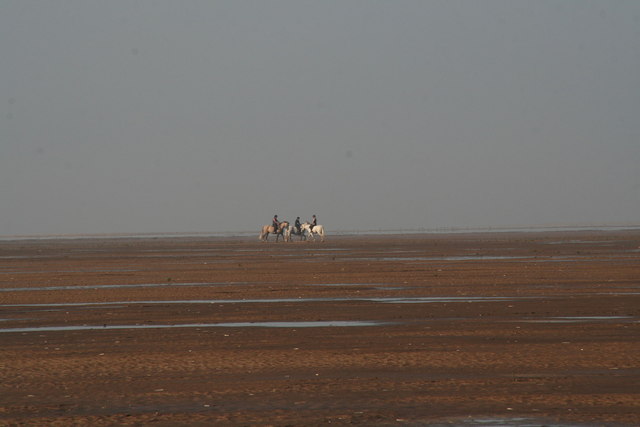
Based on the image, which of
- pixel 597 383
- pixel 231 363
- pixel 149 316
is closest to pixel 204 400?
pixel 231 363

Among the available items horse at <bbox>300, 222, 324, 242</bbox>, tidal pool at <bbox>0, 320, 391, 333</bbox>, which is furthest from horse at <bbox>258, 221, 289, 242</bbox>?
tidal pool at <bbox>0, 320, 391, 333</bbox>

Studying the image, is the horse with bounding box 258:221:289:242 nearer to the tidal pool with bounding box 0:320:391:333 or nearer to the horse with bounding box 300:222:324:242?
the horse with bounding box 300:222:324:242

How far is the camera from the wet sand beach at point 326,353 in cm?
1132

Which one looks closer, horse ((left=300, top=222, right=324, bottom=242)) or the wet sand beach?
the wet sand beach

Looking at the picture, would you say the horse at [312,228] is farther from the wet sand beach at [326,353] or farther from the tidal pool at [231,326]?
the tidal pool at [231,326]

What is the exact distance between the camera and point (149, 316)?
21.8m

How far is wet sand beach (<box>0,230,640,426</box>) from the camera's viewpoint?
1132cm

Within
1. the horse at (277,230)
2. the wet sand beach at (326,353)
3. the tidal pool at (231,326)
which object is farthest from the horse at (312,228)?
the tidal pool at (231,326)

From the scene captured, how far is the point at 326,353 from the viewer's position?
15.6 metres

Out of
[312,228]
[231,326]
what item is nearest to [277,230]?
[312,228]

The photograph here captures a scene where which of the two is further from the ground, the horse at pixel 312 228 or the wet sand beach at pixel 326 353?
the horse at pixel 312 228

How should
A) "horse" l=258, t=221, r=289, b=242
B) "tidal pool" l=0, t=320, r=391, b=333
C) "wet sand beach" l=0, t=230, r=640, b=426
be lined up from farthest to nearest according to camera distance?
"horse" l=258, t=221, r=289, b=242
"tidal pool" l=0, t=320, r=391, b=333
"wet sand beach" l=0, t=230, r=640, b=426

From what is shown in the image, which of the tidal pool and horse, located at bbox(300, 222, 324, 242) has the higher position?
horse, located at bbox(300, 222, 324, 242)

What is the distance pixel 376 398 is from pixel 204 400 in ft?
6.14
